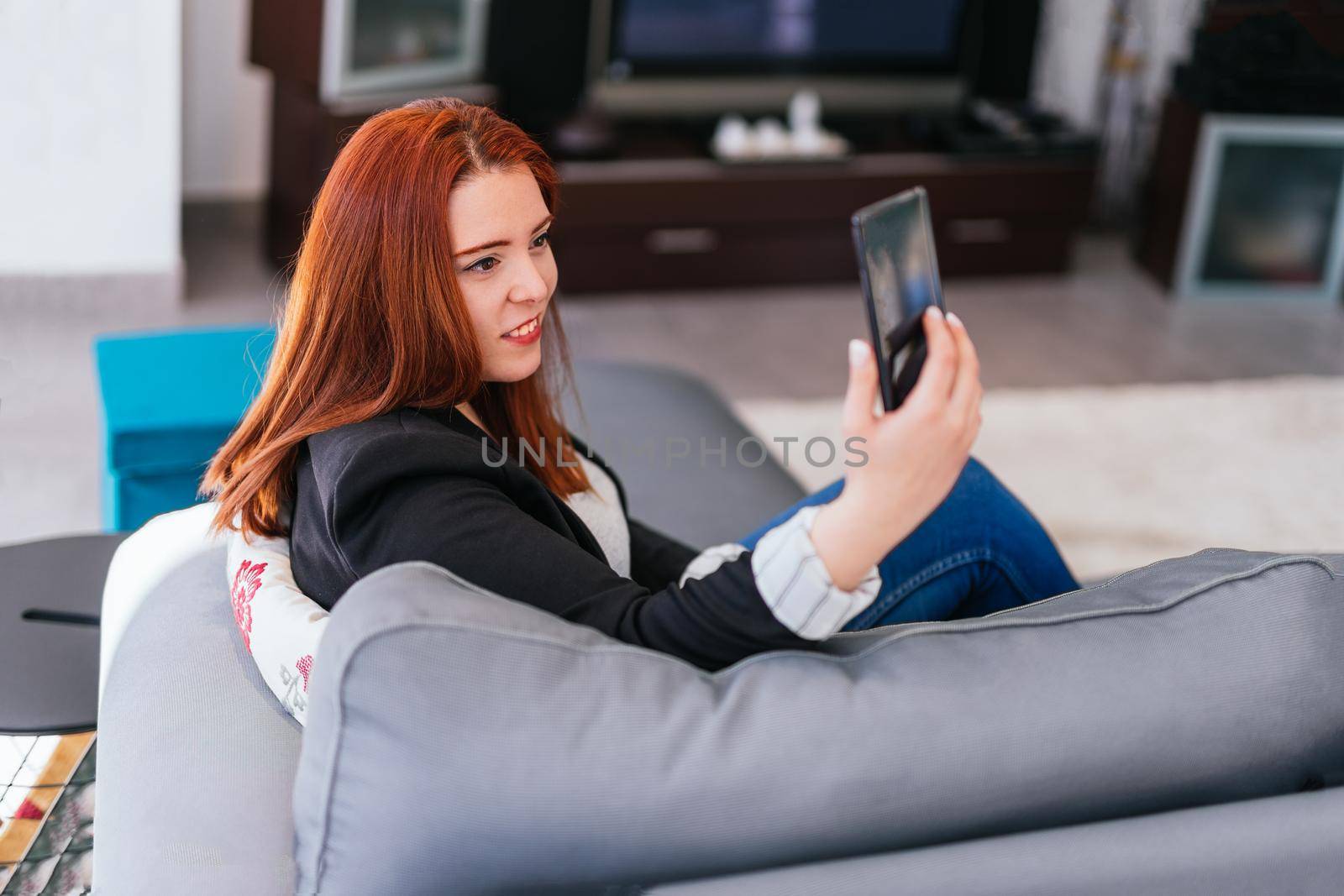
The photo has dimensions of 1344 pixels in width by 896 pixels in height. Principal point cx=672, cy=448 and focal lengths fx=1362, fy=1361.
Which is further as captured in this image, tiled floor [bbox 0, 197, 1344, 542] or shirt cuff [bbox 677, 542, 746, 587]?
tiled floor [bbox 0, 197, 1344, 542]

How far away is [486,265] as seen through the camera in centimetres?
117

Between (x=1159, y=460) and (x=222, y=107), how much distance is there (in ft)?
9.77

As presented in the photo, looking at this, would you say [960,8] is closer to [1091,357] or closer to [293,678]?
[1091,357]

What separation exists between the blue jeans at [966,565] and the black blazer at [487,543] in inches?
17.0

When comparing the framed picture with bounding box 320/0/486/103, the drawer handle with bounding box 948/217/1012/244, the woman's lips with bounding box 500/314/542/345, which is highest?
the framed picture with bounding box 320/0/486/103

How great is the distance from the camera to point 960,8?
4.38m

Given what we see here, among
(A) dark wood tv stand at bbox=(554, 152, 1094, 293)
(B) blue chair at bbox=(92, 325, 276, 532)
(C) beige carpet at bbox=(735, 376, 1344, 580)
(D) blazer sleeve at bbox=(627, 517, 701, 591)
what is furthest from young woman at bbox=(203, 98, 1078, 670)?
(A) dark wood tv stand at bbox=(554, 152, 1094, 293)

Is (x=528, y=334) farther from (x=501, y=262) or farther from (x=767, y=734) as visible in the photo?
(x=767, y=734)

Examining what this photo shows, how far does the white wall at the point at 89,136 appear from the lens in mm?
3258

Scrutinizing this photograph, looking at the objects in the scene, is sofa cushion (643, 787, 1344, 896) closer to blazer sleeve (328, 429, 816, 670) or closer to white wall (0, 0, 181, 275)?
Answer: blazer sleeve (328, 429, 816, 670)

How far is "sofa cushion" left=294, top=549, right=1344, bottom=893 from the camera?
765 mm

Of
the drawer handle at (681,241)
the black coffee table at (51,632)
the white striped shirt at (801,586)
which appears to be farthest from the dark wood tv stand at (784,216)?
the white striped shirt at (801,586)

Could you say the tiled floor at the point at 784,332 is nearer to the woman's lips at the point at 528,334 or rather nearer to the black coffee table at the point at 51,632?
the black coffee table at the point at 51,632

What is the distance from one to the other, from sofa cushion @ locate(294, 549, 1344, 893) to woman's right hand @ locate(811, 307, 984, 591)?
2.9 inches
